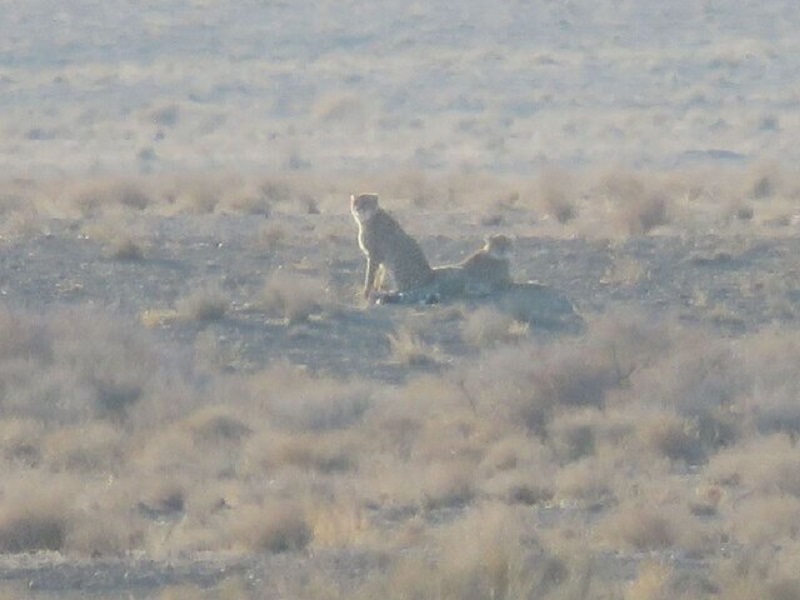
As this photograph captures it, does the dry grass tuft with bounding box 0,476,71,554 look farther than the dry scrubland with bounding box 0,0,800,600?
Yes

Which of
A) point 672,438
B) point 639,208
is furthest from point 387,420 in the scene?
point 639,208

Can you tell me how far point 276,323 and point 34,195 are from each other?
1640cm

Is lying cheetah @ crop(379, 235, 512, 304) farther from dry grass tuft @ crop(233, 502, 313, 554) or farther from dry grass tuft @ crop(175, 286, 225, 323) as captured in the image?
dry grass tuft @ crop(233, 502, 313, 554)

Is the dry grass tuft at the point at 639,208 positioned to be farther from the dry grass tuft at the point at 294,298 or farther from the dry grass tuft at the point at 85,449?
the dry grass tuft at the point at 85,449

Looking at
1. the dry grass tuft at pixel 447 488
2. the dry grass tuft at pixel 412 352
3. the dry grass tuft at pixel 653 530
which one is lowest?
the dry grass tuft at pixel 412 352

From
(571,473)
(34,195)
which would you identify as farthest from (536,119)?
(571,473)

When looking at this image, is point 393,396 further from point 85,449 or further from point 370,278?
point 370,278

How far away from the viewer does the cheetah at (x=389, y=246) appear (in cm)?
2348

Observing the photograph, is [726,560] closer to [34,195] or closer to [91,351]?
[91,351]

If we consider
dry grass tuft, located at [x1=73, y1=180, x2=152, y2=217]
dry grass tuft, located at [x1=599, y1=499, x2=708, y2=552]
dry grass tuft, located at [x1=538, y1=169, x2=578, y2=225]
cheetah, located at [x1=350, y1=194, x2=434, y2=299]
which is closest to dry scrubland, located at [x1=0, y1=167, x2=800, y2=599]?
dry grass tuft, located at [x1=599, y1=499, x2=708, y2=552]

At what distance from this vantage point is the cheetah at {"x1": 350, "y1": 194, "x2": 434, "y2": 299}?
23484 mm

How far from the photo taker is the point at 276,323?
24.0 meters

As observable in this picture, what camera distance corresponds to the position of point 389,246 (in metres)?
23.5

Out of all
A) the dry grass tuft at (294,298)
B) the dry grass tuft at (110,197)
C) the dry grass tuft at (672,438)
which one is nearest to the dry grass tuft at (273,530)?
the dry grass tuft at (672,438)
